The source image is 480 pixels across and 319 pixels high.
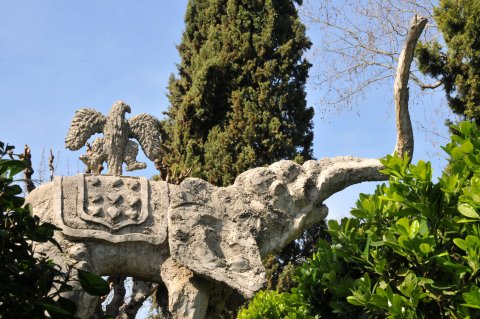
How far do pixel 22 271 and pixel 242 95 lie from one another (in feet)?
31.1

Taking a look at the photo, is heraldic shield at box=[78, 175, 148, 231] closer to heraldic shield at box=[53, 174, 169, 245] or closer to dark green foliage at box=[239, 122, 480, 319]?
heraldic shield at box=[53, 174, 169, 245]

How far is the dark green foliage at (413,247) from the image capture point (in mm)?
3676

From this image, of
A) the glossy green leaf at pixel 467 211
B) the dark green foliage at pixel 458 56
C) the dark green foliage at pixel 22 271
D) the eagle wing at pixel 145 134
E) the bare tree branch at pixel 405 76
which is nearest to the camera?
the dark green foliage at pixel 22 271

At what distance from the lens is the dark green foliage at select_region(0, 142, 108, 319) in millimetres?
2855

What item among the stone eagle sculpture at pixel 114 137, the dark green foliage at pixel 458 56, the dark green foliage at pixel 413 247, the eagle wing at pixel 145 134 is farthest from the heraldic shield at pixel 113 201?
the dark green foliage at pixel 458 56

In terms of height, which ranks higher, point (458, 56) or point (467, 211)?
point (458, 56)

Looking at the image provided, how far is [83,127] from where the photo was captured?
704cm

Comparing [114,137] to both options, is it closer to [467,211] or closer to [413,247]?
[413,247]

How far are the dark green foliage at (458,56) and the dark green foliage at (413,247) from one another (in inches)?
279

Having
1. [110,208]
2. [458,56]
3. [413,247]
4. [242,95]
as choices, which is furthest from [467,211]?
[242,95]

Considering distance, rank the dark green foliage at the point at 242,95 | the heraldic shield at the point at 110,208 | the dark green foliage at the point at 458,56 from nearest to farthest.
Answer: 1. the heraldic shield at the point at 110,208
2. the dark green foliage at the point at 458,56
3. the dark green foliage at the point at 242,95

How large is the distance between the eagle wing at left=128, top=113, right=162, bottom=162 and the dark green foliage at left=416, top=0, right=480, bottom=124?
17.3 feet

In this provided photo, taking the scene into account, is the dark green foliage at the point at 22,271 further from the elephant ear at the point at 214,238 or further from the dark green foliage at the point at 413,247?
the elephant ear at the point at 214,238

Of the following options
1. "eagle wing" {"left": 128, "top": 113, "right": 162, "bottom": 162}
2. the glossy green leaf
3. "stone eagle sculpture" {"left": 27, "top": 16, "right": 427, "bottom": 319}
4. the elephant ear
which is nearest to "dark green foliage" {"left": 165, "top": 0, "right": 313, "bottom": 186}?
"eagle wing" {"left": 128, "top": 113, "right": 162, "bottom": 162}
